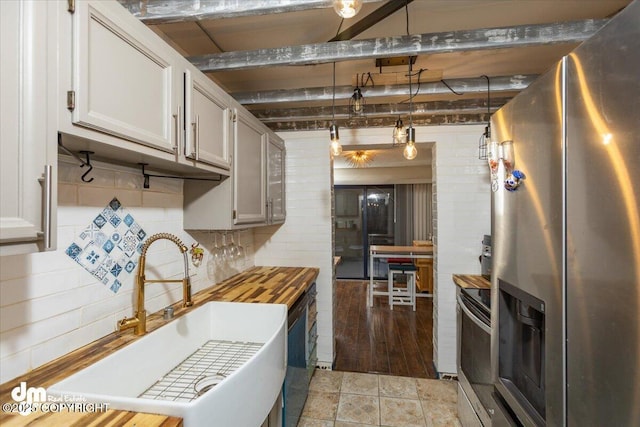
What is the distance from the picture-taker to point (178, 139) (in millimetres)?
1234

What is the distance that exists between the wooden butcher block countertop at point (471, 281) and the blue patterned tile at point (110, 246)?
2282 millimetres

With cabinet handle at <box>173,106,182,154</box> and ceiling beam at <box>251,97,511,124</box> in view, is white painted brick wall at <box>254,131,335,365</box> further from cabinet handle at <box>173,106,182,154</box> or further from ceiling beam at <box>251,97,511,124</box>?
cabinet handle at <box>173,106,182,154</box>

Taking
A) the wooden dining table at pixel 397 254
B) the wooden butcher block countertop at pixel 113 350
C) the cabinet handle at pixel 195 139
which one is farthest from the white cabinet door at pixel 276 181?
the wooden dining table at pixel 397 254

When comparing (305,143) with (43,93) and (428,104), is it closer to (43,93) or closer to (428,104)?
(428,104)

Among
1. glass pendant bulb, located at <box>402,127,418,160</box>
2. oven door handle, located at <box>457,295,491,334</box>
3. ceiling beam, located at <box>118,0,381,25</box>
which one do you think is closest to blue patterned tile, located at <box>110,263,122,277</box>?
ceiling beam, located at <box>118,0,381,25</box>

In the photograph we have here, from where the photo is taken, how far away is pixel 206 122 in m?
1.46

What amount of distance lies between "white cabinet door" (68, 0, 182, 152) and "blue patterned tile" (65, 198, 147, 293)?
447 mm

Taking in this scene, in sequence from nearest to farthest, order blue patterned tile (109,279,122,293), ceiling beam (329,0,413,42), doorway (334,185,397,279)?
1. blue patterned tile (109,279,122,293)
2. ceiling beam (329,0,413,42)
3. doorway (334,185,397,279)

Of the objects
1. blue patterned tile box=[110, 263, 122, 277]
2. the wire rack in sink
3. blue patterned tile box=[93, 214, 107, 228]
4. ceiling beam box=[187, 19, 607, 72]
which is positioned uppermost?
ceiling beam box=[187, 19, 607, 72]

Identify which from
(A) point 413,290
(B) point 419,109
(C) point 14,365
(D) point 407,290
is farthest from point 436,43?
(D) point 407,290

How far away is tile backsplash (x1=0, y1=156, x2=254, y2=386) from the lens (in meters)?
0.93

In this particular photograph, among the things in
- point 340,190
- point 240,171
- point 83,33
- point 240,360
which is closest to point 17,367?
point 240,360

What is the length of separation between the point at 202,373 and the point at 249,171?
1.26m

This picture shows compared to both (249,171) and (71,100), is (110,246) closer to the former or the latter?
(71,100)
